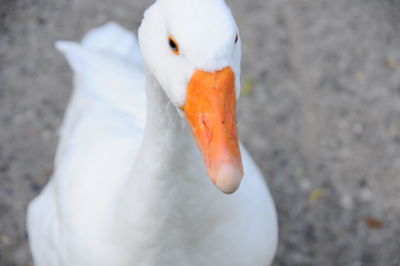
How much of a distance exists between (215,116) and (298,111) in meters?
2.26

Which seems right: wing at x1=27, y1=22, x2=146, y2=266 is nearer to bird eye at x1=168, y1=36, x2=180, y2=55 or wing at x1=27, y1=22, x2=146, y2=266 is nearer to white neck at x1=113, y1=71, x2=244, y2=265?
white neck at x1=113, y1=71, x2=244, y2=265

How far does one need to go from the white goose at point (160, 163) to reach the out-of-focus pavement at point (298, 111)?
2.69ft

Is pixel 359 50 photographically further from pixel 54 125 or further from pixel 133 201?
pixel 133 201

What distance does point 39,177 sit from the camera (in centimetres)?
318

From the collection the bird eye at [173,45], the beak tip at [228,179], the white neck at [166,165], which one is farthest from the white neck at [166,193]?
the beak tip at [228,179]

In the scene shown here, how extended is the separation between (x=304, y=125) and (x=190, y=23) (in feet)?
7.49

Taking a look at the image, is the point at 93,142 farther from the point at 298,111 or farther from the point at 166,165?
the point at 298,111

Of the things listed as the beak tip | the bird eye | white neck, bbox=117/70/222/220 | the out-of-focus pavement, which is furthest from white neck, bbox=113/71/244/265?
the out-of-focus pavement

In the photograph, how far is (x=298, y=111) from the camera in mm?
3385

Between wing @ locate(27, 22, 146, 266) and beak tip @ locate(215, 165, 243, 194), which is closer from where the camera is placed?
beak tip @ locate(215, 165, 243, 194)

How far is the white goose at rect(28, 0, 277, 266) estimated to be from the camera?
1.19m

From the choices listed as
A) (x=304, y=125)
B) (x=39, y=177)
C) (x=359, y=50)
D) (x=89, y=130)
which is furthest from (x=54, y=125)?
(x=359, y=50)

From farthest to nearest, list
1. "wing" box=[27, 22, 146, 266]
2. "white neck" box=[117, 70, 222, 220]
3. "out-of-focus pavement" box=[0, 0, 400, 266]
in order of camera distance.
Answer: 1. "out-of-focus pavement" box=[0, 0, 400, 266]
2. "wing" box=[27, 22, 146, 266]
3. "white neck" box=[117, 70, 222, 220]

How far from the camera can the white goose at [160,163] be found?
3.90 feet
